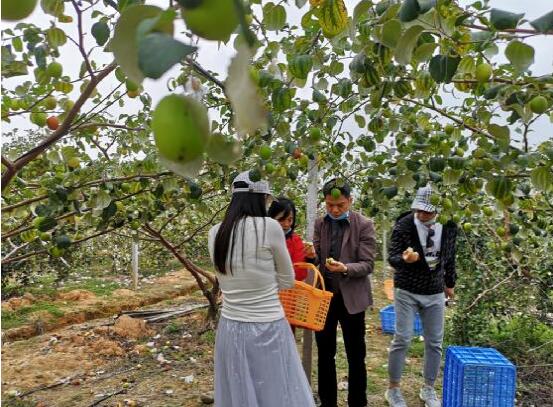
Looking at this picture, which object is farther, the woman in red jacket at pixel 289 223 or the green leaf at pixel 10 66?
the woman in red jacket at pixel 289 223

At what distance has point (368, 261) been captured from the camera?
2924 mm

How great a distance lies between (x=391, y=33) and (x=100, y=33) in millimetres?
619

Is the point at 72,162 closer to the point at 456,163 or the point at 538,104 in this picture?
the point at 456,163

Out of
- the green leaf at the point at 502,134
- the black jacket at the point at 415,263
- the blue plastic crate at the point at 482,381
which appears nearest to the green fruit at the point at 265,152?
the green leaf at the point at 502,134

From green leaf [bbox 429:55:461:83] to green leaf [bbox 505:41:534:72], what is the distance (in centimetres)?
9

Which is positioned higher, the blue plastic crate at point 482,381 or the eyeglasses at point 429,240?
the eyeglasses at point 429,240

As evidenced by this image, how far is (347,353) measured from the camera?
304 cm

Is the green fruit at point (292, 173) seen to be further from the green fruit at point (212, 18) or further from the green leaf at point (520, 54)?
the green fruit at point (212, 18)

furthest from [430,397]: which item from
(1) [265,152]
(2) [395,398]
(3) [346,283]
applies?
(1) [265,152]

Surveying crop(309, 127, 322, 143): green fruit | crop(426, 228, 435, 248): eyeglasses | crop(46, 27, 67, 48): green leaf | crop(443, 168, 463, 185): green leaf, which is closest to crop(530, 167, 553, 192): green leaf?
crop(443, 168, 463, 185): green leaf

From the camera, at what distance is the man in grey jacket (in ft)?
9.55

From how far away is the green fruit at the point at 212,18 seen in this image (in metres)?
0.34

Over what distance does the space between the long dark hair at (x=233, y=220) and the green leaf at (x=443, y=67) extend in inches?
52.9

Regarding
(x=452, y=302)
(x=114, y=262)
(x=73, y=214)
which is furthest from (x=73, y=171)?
(x=114, y=262)
